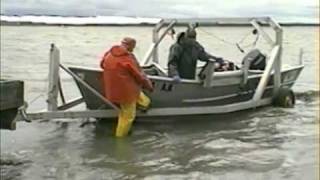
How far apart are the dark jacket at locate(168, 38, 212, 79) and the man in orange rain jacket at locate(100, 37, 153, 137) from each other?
1.42m

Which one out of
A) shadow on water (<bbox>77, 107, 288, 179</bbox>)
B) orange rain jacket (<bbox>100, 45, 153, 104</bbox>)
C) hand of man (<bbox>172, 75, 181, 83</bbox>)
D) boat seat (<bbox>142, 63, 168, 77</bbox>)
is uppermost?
orange rain jacket (<bbox>100, 45, 153, 104</bbox>)

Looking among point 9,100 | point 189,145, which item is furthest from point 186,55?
point 9,100

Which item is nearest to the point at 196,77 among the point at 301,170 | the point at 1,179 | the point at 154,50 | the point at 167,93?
the point at 167,93

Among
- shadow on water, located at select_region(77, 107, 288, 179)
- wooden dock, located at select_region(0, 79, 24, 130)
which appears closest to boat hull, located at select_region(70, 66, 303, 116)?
shadow on water, located at select_region(77, 107, 288, 179)

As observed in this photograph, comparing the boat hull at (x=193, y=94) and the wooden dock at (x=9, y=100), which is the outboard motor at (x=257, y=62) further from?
the wooden dock at (x=9, y=100)

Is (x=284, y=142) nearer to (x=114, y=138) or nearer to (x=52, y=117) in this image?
(x=114, y=138)

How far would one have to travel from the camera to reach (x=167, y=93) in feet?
41.6

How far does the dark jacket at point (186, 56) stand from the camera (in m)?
13.0

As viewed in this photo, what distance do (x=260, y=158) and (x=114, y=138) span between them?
2534mm

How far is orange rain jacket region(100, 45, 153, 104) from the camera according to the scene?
439 inches

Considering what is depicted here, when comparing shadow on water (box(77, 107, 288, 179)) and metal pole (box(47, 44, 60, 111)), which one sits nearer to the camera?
shadow on water (box(77, 107, 288, 179))

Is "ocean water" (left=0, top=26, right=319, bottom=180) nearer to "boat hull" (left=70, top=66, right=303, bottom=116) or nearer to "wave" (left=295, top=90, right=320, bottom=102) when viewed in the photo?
"boat hull" (left=70, top=66, right=303, bottom=116)

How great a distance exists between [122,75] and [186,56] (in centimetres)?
215

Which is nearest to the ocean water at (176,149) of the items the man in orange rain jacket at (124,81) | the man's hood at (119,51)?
the man in orange rain jacket at (124,81)
